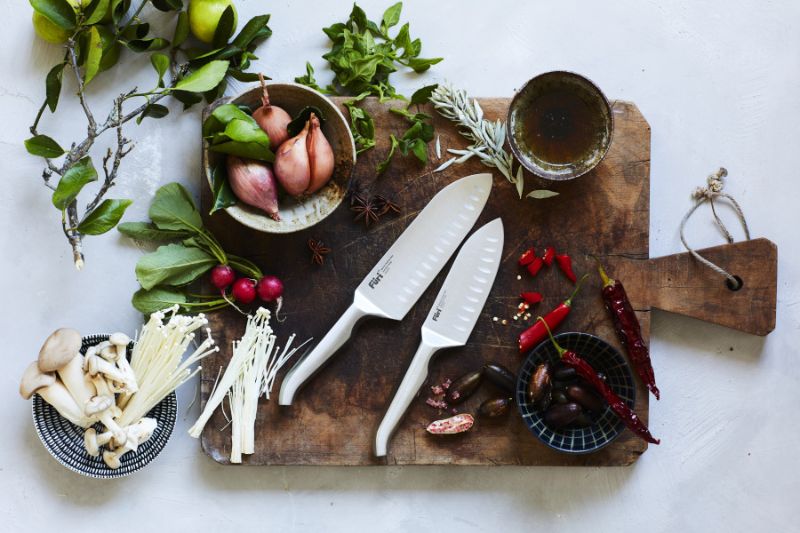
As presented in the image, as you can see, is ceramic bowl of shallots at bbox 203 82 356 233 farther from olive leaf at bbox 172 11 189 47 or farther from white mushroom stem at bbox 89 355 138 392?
white mushroom stem at bbox 89 355 138 392

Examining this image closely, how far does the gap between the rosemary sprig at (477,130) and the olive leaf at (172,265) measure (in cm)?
58

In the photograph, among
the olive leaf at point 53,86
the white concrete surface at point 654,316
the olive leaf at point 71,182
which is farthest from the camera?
the white concrete surface at point 654,316

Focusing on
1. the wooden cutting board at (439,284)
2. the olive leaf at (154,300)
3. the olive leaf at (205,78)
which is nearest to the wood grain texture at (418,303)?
the wooden cutting board at (439,284)

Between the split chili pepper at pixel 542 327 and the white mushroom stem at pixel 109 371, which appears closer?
the white mushroom stem at pixel 109 371

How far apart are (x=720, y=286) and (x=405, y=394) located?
748 mm

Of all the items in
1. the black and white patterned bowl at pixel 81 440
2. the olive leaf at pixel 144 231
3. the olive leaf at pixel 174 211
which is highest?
the olive leaf at pixel 174 211

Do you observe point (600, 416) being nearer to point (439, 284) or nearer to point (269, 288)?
point (439, 284)

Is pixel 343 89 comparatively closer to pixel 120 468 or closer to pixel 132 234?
pixel 132 234

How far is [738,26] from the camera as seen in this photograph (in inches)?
66.4

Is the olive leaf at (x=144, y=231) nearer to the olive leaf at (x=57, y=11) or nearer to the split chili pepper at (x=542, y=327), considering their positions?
the olive leaf at (x=57, y=11)

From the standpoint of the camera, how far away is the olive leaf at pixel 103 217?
1453 millimetres

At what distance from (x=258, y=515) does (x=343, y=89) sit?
39.2 inches

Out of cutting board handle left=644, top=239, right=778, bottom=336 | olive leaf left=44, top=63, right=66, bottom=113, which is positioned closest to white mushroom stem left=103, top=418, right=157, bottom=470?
olive leaf left=44, top=63, right=66, bottom=113

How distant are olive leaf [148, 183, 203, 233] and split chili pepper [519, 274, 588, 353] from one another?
0.75 metres
